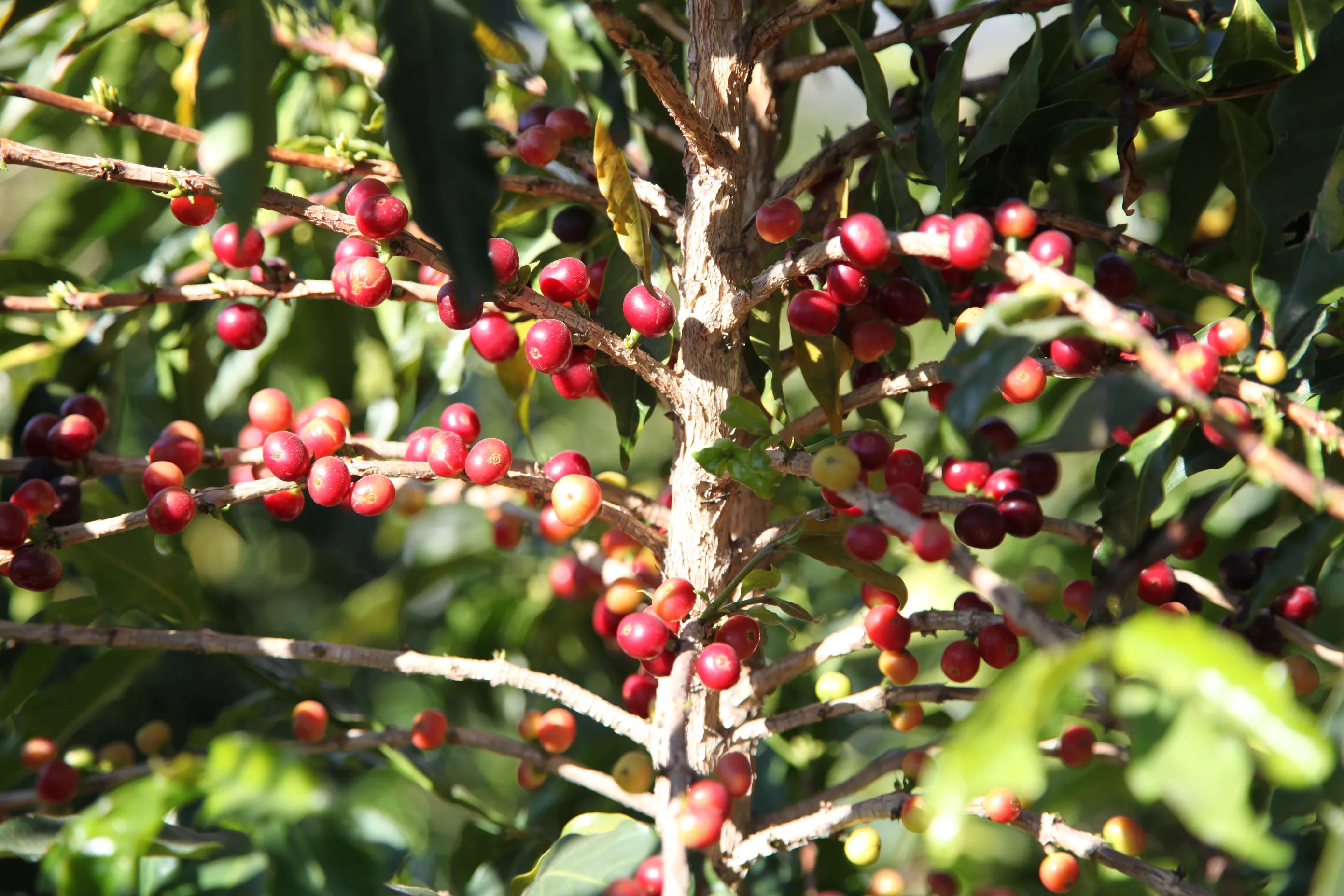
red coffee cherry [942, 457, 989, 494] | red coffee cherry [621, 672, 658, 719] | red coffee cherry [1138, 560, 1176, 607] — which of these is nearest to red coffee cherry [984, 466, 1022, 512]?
red coffee cherry [942, 457, 989, 494]

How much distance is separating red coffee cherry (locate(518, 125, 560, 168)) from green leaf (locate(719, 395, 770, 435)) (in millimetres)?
250

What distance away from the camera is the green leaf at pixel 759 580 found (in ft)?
2.36

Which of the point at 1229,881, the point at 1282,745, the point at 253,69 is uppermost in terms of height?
the point at 253,69

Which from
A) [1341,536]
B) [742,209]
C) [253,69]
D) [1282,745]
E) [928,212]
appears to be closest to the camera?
[1282,745]

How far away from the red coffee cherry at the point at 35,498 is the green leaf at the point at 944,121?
0.69 meters

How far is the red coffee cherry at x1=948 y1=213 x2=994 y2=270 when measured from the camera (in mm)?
564

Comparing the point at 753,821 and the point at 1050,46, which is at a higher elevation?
the point at 1050,46

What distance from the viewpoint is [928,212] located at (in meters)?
1.16

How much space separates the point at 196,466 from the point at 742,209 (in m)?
0.50

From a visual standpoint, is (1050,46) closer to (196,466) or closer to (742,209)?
(742,209)

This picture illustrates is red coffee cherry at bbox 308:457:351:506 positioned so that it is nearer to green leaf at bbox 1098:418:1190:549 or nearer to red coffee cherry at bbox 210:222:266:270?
red coffee cherry at bbox 210:222:266:270

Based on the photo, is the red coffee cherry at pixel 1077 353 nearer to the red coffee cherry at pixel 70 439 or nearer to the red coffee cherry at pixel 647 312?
the red coffee cherry at pixel 647 312

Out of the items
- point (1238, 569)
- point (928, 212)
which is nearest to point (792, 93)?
point (928, 212)

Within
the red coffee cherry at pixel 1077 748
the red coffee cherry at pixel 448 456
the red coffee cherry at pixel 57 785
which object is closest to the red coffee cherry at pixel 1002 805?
the red coffee cherry at pixel 1077 748
